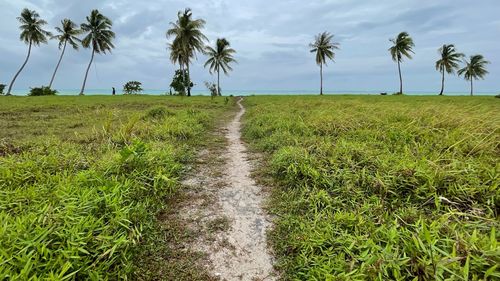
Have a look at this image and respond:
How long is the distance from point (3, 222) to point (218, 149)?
4.91 metres

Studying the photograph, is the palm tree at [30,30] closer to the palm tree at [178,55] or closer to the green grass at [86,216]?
the palm tree at [178,55]

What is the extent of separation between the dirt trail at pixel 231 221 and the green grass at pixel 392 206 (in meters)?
0.22

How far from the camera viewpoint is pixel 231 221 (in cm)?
336

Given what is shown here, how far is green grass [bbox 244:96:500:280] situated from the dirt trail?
0.73ft

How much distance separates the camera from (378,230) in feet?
8.38

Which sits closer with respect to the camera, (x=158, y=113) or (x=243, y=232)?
(x=243, y=232)

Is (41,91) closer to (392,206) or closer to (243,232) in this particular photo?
(243,232)

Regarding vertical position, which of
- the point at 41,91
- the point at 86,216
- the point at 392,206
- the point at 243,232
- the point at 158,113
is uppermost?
the point at 41,91

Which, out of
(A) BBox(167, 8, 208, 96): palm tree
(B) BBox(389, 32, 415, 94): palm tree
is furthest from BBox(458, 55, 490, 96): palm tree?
(A) BBox(167, 8, 208, 96): palm tree

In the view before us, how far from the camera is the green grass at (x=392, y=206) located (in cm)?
207

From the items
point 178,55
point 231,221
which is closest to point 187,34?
point 178,55

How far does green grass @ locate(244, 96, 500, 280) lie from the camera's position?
6.79 ft

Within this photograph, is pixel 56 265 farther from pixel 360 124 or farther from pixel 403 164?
pixel 360 124

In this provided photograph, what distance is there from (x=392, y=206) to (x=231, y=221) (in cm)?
204
